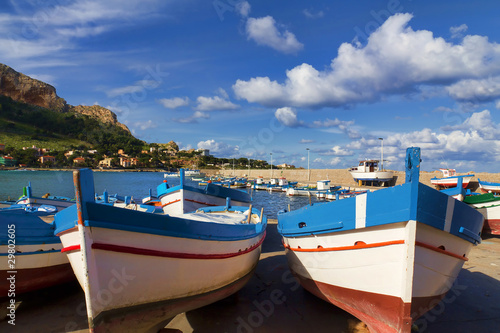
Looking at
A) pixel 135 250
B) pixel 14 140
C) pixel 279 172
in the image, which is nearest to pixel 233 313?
pixel 135 250

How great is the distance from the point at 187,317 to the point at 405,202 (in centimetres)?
481

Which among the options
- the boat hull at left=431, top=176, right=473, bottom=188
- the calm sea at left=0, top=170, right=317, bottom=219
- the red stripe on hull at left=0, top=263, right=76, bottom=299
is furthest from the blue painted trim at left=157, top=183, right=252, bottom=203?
the boat hull at left=431, top=176, right=473, bottom=188

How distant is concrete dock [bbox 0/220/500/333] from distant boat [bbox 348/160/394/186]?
135ft

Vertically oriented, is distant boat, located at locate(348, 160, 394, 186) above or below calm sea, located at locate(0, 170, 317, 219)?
above

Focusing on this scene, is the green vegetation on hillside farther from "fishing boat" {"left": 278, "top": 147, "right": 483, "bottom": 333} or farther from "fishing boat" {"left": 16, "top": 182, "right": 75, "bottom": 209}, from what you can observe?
"fishing boat" {"left": 278, "top": 147, "right": 483, "bottom": 333}

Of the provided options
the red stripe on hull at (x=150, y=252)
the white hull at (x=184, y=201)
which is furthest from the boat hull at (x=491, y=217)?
the red stripe on hull at (x=150, y=252)

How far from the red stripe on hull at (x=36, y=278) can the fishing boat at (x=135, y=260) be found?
2.56 metres

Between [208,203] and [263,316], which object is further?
[208,203]

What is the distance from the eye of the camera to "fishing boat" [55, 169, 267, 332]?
3611 millimetres

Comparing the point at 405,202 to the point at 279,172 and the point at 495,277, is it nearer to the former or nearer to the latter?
the point at 495,277

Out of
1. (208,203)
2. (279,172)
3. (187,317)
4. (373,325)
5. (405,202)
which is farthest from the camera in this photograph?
(279,172)

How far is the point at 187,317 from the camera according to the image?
564 cm

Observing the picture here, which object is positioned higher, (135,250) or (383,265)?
(135,250)

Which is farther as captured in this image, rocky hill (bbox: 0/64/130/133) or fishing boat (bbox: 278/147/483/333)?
rocky hill (bbox: 0/64/130/133)
